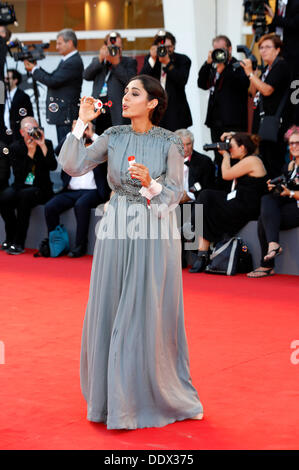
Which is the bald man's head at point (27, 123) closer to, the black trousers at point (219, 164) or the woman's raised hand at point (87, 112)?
the black trousers at point (219, 164)

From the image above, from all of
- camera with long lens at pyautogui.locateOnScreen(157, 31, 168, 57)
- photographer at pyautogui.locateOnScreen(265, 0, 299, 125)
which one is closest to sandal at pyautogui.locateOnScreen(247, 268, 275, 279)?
photographer at pyautogui.locateOnScreen(265, 0, 299, 125)

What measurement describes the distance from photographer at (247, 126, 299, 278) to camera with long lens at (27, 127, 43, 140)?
9.66 ft

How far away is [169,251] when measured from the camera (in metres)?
3.41

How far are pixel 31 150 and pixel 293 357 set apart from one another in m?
5.53

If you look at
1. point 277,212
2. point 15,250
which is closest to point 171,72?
point 277,212

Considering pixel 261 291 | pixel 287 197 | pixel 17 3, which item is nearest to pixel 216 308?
pixel 261 291

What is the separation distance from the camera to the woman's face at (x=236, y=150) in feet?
25.6

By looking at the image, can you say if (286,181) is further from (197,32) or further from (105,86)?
(197,32)

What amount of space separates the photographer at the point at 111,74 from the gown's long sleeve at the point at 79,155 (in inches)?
205

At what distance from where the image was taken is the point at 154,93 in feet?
11.2

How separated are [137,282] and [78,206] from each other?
5.63 meters

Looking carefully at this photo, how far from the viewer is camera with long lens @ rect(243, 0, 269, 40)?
823cm

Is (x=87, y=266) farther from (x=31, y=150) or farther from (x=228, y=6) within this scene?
(x=228, y=6)

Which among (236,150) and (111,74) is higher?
(111,74)
